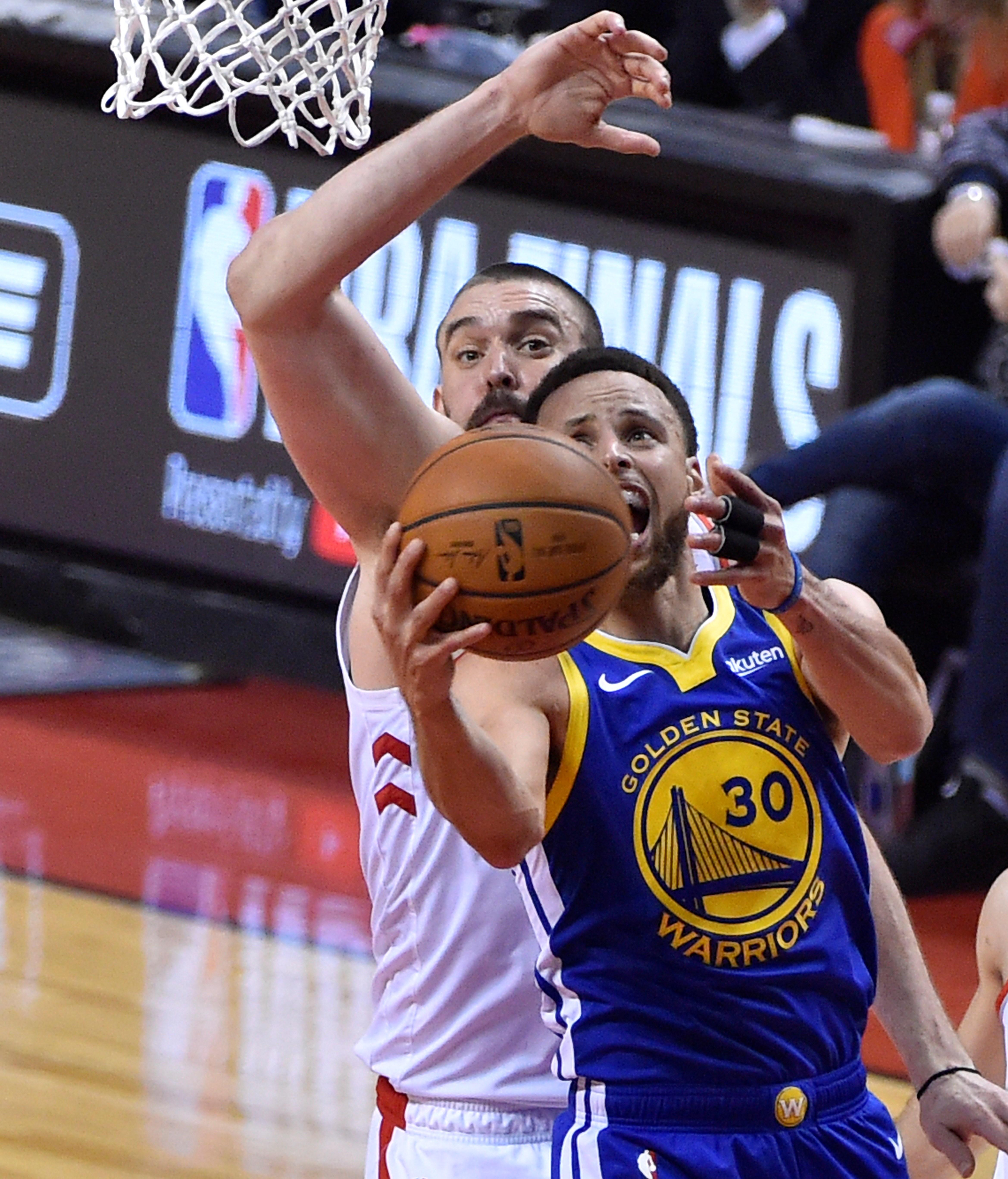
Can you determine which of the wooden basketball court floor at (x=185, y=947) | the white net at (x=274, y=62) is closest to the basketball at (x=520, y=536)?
the white net at (x=274, y=62)

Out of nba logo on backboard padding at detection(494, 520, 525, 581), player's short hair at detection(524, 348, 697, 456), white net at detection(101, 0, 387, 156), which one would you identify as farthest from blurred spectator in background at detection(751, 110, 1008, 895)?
nba logo on backboard padding at detection(494, 520, 525, 581)

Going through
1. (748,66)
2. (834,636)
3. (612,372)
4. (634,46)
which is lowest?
(748,66)

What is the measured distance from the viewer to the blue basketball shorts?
105 inches

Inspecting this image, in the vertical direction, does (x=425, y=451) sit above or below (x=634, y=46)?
below

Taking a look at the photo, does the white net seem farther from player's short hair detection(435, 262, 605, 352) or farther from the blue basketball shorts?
the blue basketball shorts

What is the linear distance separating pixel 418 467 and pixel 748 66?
18.8ft

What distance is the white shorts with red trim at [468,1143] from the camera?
304cm

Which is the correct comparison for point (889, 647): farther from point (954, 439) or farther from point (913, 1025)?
point (954, 439)

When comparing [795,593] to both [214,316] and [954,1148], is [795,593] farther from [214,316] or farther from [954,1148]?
[214,316]

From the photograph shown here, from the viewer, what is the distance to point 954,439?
21.0 ft

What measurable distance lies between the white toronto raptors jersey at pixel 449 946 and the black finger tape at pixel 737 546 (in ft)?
2.02

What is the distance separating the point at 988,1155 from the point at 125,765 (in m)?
3.54

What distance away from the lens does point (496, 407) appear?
11.2 feet

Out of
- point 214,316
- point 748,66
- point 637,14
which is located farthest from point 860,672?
point 637,14
